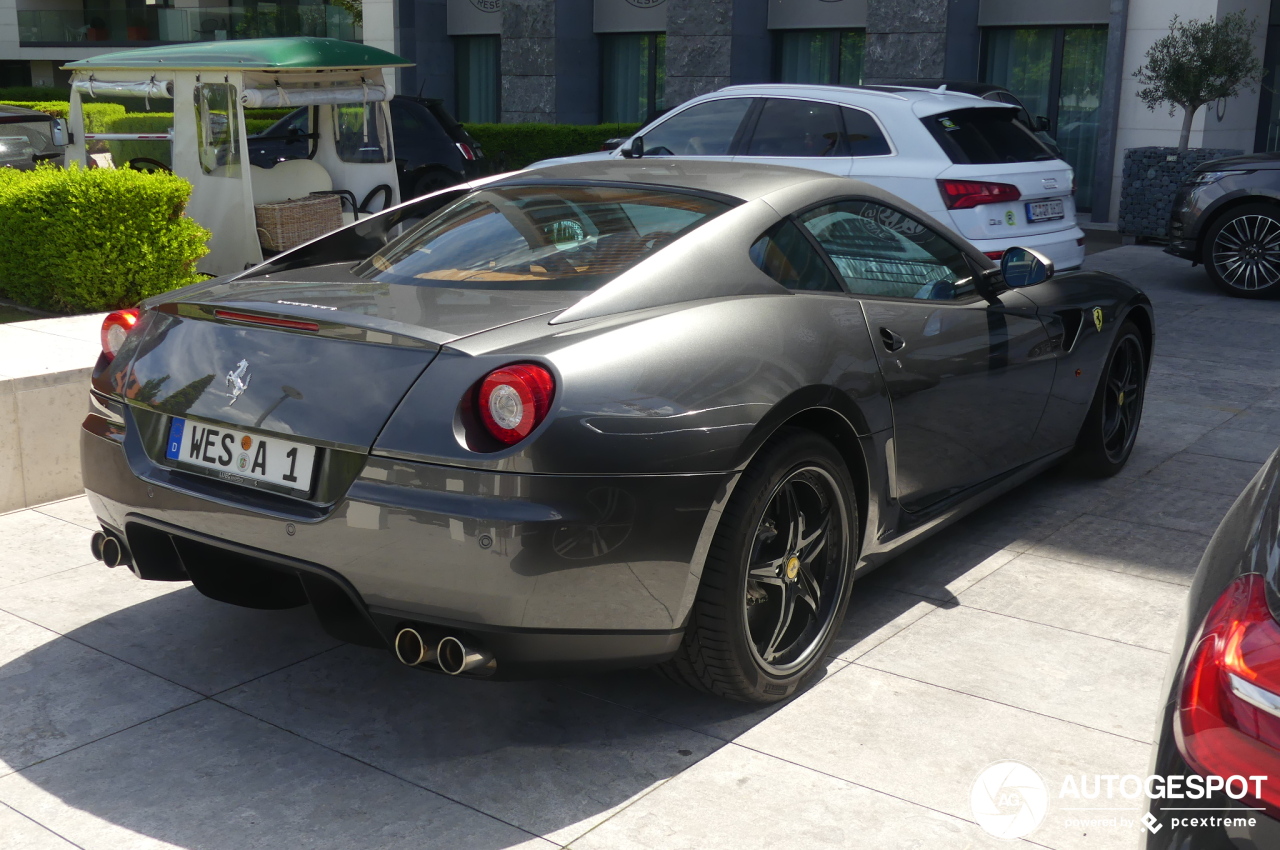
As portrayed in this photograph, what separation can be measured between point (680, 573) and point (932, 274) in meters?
1.80

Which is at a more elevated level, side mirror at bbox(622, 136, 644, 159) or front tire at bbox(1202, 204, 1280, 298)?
side mirror at bbox(622, 136, 644, 159)

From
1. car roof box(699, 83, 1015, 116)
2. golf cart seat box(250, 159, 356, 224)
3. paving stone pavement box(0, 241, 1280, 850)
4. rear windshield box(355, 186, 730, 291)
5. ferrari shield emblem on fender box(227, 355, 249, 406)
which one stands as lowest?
paving stone pavement box(0, 241, 1280, 850)

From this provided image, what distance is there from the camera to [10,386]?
527cm

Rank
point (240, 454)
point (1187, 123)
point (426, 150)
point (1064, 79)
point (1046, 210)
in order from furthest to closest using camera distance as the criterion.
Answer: point (1064, 79) < point (426, 150) < point (1187, 123) < point (1046, 210) < point (240, 454)

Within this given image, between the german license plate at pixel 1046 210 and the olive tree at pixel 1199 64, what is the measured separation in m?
6.68

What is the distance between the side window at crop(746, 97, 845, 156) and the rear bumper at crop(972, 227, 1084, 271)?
55.9 inches

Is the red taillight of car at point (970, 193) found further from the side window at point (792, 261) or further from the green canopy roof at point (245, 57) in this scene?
the green canopy roof at point (245, 57)

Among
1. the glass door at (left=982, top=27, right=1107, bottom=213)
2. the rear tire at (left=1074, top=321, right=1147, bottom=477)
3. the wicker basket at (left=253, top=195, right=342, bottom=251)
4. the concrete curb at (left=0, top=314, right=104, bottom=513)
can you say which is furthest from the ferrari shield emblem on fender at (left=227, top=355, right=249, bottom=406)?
the glass door at (left=982, top=27, right=1107, bottom=213)

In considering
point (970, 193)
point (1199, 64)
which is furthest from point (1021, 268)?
point (1199, 64)

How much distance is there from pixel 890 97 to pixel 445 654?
672cm

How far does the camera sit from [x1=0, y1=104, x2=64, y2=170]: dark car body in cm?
1338

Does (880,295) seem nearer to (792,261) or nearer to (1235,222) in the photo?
(792,261)

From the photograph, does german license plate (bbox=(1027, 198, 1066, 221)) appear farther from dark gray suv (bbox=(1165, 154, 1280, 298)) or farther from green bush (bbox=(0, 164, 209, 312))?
green bush (bbox=(0, 164, 209, 312))

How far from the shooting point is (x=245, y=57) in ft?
30.7
